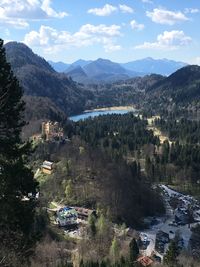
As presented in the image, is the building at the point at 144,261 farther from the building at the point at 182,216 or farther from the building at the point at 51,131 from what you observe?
the building at the point at 51,131

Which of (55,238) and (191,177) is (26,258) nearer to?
(55,238)

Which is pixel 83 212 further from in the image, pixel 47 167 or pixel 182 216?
pixel 182 216

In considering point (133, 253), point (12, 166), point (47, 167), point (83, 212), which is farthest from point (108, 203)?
point (12, 166)

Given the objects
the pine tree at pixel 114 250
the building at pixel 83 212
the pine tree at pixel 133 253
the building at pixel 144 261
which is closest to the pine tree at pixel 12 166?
the pine tree at pixel 133 253

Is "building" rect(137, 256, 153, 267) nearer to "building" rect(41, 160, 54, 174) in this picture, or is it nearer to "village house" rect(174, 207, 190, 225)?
"village house" rect(174, 207, 190, 225)

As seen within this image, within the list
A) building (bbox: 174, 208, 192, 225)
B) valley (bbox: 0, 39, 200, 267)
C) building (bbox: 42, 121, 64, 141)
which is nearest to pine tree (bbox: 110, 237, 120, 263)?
valley (bbox: 0, 39, 200, 267)

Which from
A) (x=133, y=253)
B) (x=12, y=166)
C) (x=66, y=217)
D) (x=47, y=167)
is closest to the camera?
(x=12, y=166)
